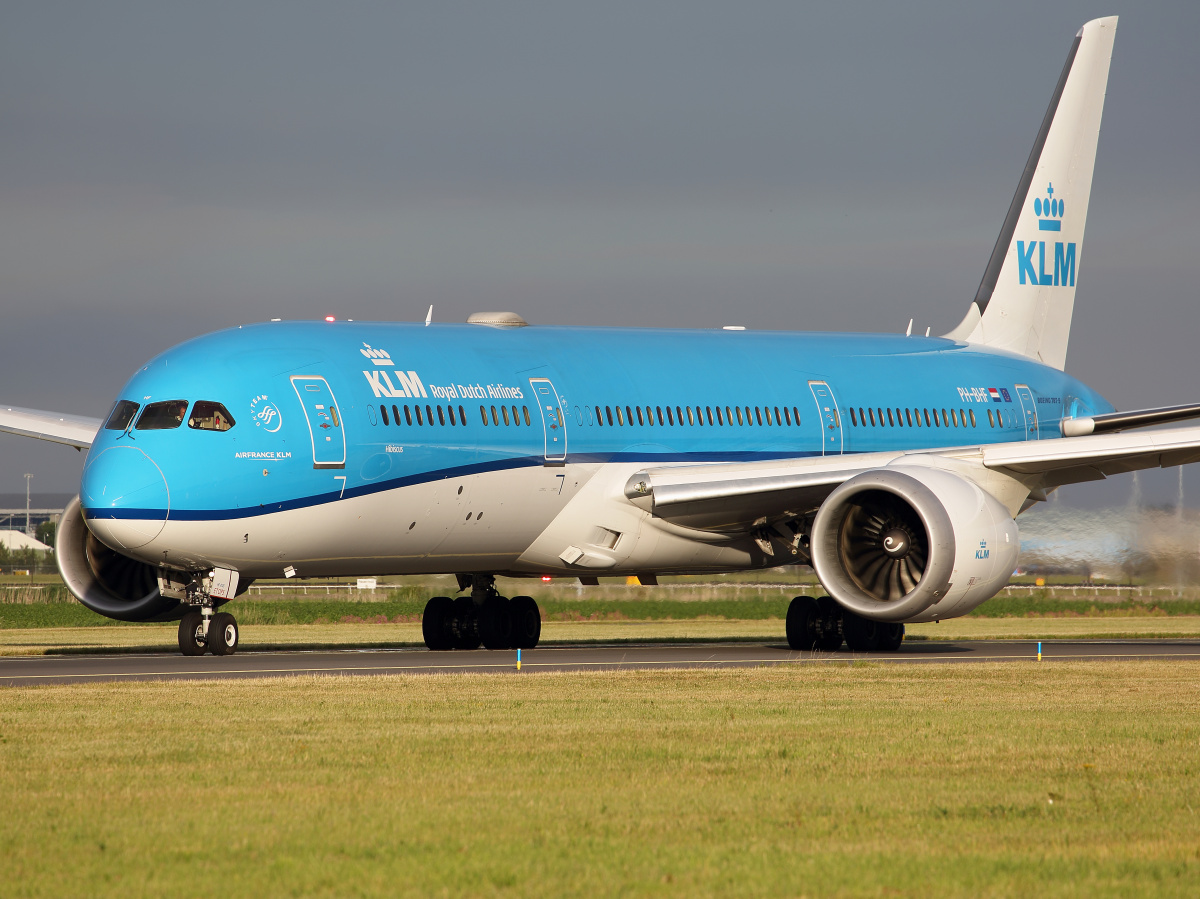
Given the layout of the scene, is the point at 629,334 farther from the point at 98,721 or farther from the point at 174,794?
the point at 174,794

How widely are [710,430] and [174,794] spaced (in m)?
16.5

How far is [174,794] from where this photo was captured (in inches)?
392

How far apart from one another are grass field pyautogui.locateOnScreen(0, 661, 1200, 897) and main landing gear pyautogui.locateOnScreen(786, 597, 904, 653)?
8.62 m

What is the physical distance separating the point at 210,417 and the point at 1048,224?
18337 millimetres

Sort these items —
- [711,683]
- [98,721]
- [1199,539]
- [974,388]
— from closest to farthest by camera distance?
[98,721], [711,683], [974,388], [1199,539]

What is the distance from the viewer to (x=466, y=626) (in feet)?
86.1

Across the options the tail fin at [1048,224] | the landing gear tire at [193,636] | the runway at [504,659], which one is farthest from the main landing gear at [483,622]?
the tail fin at [1048,224]

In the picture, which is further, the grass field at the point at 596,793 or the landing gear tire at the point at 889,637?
the landing gear tire at the point at 889,637

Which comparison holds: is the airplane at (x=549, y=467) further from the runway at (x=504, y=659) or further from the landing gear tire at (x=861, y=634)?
the runway at (x=504, y=659)

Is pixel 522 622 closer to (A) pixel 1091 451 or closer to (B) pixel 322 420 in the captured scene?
(B) pixel 322 420

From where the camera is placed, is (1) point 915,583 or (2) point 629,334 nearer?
(1) point 915,583

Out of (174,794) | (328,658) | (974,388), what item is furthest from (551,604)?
(174,794)

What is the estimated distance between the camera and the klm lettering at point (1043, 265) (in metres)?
32.4

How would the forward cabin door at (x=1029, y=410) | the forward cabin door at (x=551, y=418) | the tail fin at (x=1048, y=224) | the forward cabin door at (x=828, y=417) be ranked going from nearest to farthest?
the forward cabin door at (x=551, y=418) < the forward cabin door at (x=828, y=417) < the forward cabin door at (x=1029, y=410) < the tail fin at (x=1048, y=224)
